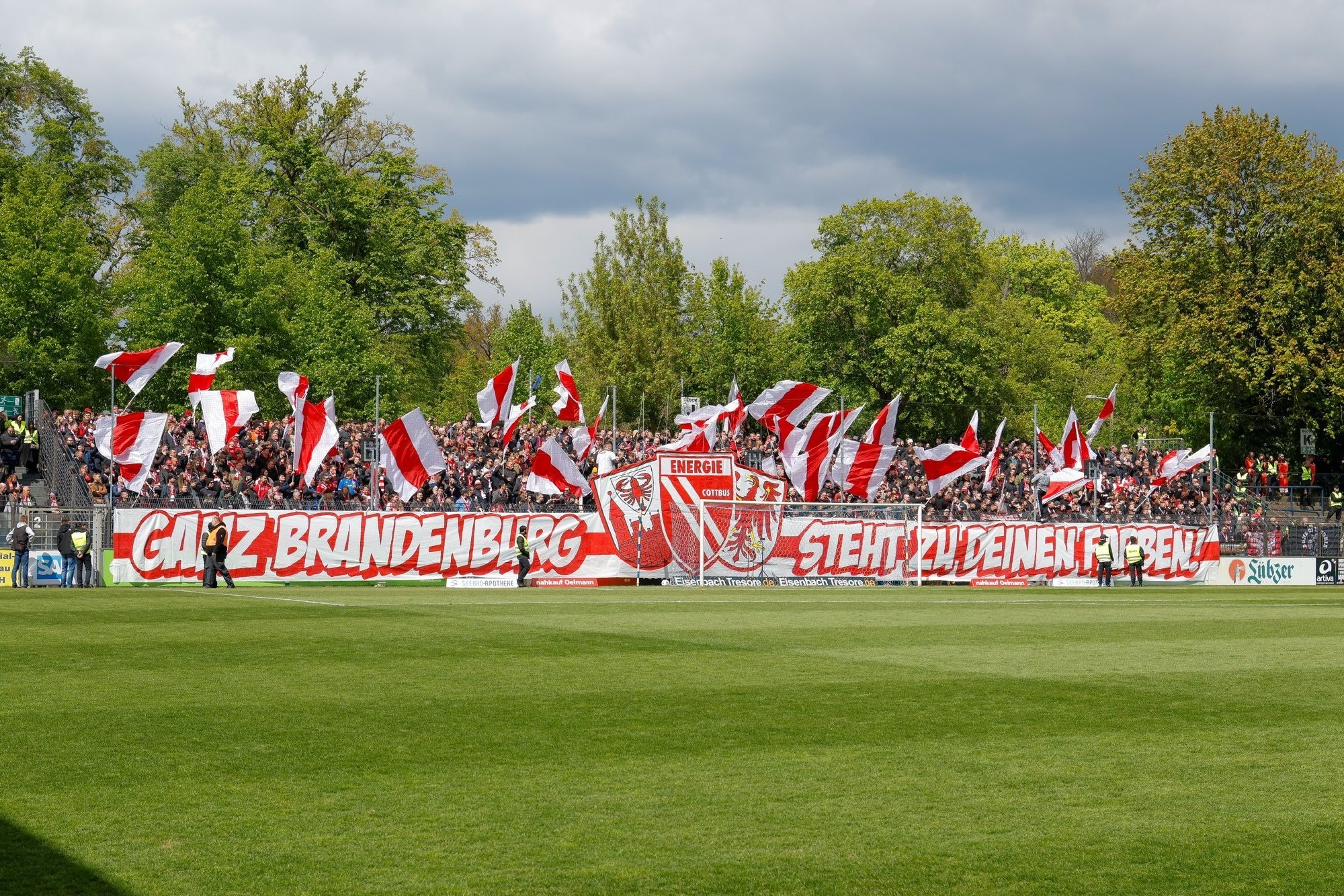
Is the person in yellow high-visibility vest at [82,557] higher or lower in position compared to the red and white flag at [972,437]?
lower

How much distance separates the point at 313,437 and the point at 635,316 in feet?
107

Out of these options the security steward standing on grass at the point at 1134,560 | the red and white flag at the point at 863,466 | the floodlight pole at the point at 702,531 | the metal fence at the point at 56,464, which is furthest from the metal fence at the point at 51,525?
the security steward standing on grass at the point at 1134,560

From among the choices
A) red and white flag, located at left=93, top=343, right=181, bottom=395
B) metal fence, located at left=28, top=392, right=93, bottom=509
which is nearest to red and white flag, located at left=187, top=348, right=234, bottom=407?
red and white flag, located at left=93, top=343, right=181, bottom=395

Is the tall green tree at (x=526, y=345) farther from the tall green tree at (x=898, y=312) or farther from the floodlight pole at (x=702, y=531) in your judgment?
the floodlight pole at (x=702, y=531)

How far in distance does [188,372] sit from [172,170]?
61.3 feet

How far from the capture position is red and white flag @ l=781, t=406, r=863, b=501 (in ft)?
148

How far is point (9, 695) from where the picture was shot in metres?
12.1

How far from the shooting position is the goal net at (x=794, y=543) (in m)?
40.8

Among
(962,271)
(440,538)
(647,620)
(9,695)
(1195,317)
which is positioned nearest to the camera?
(9,695)

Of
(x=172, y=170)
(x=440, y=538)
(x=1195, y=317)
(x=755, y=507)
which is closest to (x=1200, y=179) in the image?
(x=1195, y=317)

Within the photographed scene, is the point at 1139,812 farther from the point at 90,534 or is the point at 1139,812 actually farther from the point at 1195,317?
the point at 1195,317

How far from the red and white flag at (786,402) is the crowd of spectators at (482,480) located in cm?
293

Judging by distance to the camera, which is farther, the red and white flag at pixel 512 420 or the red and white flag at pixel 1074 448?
the red and white flag at pixel 1074 448

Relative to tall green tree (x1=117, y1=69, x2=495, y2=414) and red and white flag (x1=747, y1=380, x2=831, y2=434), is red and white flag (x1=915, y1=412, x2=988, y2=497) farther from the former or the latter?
tall green tree (x1=117, y1=69, x2=495, y2=414)
